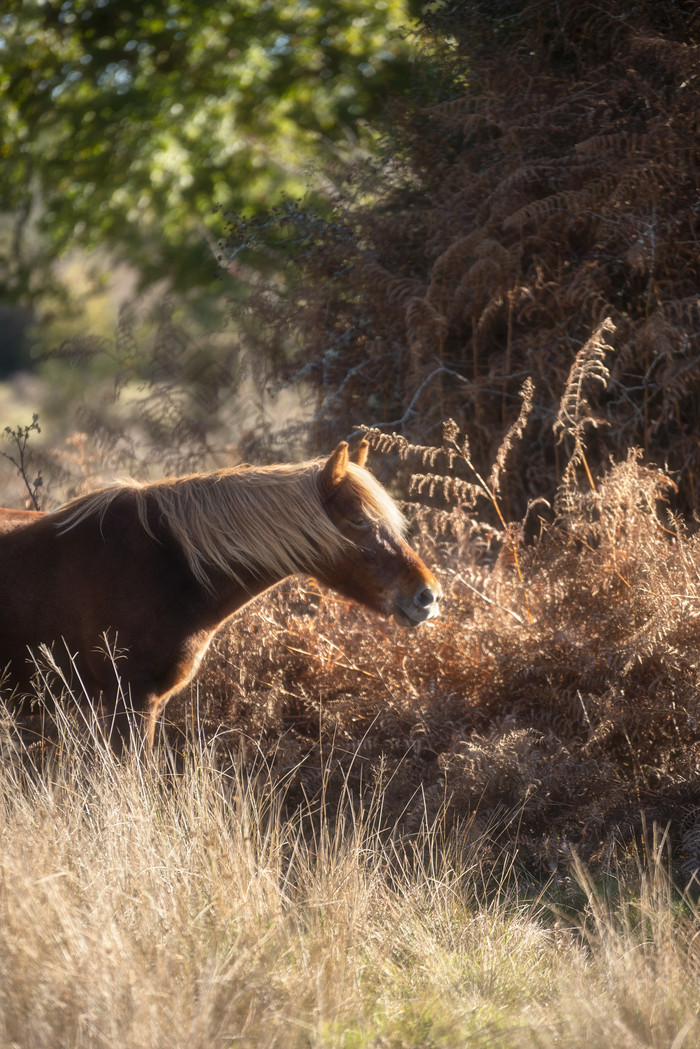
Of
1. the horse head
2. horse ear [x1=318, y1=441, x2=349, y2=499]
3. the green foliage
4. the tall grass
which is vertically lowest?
the tall grass

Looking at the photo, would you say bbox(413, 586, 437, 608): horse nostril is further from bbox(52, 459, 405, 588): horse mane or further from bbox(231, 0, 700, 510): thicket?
bbox(231, 0, 700, 510): thicket

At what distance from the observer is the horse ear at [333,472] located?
13.2 feet

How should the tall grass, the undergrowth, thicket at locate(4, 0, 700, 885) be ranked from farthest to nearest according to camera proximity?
thicket at locate(4, 0, 700, 885), the undergrowth, the tall grass

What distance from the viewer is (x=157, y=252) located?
1423cm

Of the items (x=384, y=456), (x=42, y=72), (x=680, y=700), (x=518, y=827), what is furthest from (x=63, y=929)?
(x=42, y=72)

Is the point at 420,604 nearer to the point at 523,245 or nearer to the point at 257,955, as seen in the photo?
the point at 257,955

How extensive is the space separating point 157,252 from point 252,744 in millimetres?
11238

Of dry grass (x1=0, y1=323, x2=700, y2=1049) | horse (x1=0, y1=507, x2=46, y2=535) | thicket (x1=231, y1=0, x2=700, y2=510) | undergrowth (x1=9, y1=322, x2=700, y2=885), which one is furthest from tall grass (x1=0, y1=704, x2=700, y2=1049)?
thicket (x1=231, y1=0, x2=700, y2=510)

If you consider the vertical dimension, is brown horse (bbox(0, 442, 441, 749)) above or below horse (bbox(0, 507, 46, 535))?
below

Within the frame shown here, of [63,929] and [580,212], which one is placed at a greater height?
[580,212]

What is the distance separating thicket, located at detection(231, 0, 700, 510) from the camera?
578cm

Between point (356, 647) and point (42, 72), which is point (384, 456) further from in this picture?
point (42, 72)

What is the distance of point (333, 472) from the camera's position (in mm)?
4078

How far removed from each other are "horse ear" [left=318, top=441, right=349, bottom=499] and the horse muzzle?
0.60 m
